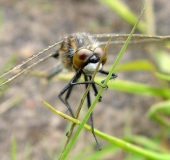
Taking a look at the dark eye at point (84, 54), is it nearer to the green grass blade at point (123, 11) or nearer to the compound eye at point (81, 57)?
the compound eye at point (81, 57)

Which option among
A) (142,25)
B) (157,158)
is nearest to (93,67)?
(157,158)

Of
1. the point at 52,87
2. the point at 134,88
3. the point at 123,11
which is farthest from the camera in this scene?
the point at 123,11

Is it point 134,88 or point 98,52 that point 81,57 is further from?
point 134,88

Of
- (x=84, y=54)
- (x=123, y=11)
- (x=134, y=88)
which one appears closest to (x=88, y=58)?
(x=84, y=54)

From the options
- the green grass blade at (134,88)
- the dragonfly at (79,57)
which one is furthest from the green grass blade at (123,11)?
the dragonfly at (79,57)

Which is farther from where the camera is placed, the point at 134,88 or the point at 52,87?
the point at 52,87

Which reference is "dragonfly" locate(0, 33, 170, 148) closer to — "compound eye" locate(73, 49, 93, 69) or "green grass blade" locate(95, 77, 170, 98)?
"compound eye" locate(73, 49, 93, 69)

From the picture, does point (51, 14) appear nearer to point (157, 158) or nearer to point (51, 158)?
point (51, 158)

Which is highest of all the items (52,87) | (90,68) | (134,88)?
(90,68)
